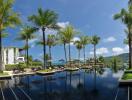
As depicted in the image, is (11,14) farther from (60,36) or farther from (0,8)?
(60,36)

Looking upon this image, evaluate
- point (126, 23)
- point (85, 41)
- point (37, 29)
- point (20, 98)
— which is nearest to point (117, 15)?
point (126, 23)

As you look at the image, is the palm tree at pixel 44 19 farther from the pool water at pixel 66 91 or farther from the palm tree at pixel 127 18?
the pool water at pixel 66 91

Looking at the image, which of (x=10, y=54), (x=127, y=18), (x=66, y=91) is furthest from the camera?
(x=10, y=54)

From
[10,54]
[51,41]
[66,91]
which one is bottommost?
[66,91]

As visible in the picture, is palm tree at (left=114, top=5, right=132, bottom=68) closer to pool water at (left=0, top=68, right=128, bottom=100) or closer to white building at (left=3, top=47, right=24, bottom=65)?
pool water at (left=0, top=68, right=128, bottom=100)

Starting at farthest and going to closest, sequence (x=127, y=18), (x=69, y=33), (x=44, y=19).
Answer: (x=69, y=33) < (x=44, y=19) < (x=127, y=18)

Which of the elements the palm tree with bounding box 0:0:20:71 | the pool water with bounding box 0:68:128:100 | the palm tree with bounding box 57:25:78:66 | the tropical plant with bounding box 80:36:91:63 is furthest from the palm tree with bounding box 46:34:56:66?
the pool water with bounding box 0:68:128:100

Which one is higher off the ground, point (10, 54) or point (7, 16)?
point (7, 16)

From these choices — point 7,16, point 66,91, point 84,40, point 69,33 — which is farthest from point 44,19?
point 84,40

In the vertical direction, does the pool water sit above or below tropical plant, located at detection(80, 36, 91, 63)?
below

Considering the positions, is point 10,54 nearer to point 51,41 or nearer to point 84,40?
point 51,41

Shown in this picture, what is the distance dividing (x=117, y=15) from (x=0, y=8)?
62.9ft

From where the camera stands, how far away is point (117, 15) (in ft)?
146

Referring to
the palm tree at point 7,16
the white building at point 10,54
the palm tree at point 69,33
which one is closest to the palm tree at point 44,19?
the palm tree at point 7,16
